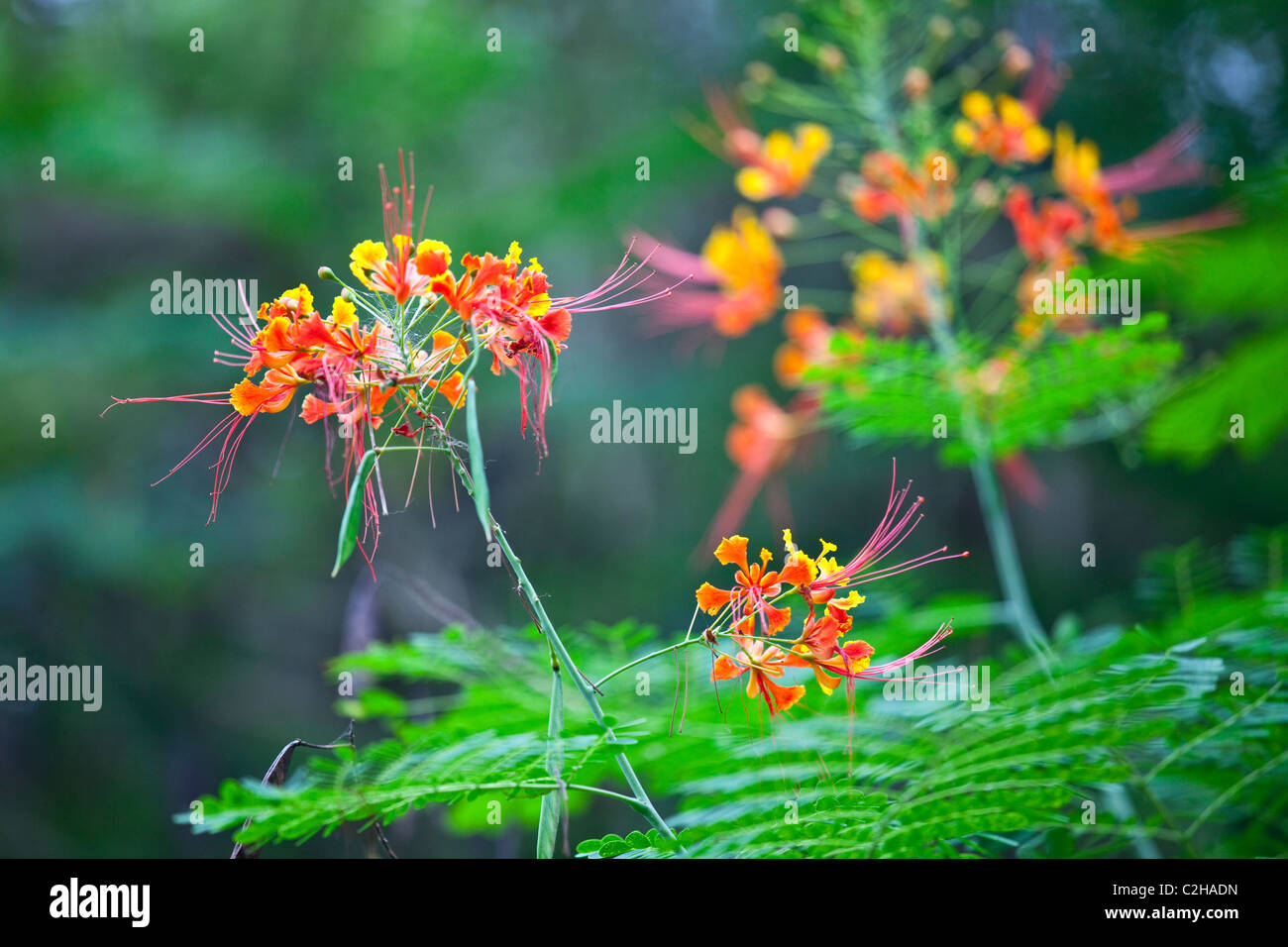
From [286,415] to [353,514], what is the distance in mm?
4417

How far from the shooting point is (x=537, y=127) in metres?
5.53

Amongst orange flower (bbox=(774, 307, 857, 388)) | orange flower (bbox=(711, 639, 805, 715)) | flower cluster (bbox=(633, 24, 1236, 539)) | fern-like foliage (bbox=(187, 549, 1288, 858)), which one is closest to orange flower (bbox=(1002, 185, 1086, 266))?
flower cluster (bbox=(633, 24, 1236, 539))

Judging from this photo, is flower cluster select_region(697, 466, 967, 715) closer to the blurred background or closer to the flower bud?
the flower bud

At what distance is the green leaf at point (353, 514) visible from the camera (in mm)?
762

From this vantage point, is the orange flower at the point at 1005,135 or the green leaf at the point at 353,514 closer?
the green leaf at the point at 353,514

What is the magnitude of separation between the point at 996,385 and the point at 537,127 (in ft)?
14.2

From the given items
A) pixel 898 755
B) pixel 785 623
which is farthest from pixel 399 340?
pixel 898 755

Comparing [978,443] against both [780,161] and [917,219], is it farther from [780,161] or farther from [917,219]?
[780,161]

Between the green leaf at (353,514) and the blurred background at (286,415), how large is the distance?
3.65 metres

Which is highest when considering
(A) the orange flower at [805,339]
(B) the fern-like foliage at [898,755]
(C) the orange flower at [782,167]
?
(C) the orange flower at [782,167]

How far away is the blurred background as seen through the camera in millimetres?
Result: 4602

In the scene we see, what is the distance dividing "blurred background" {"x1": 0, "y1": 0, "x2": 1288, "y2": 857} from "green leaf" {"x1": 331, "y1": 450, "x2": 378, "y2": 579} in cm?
365

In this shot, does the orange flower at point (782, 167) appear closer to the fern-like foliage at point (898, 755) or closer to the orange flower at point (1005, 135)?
the orange flower at point (1005, 135)

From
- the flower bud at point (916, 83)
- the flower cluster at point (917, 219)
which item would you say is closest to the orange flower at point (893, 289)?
the flower cluster at point (917, 219)
